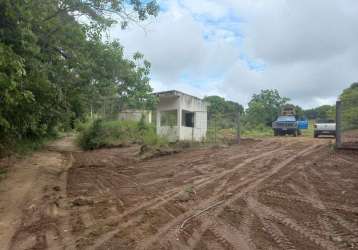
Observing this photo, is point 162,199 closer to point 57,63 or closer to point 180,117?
point 57,63

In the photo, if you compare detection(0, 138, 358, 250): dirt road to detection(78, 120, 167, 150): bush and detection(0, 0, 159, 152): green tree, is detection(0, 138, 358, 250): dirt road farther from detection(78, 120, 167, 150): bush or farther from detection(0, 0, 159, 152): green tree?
detection(78, 120, 167, 150): bush

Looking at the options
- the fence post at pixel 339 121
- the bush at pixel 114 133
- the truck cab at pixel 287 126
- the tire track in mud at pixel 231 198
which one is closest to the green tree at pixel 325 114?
the truck cab at pixel 287 126

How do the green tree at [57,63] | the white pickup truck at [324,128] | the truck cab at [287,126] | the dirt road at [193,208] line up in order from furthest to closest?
the truck cab at [287,126], the white pickup truck at [324,128], the green tree at [57,63], the dirt road at [193,208]

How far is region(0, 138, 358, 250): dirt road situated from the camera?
15.4 ft

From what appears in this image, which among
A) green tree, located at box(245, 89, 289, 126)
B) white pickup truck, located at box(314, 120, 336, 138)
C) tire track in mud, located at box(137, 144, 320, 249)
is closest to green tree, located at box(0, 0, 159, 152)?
tire track in mud, located at box(137, 144, 320, 249)

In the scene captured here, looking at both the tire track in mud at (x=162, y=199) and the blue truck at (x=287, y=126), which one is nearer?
the tire track in mud at (x=162, y=199)

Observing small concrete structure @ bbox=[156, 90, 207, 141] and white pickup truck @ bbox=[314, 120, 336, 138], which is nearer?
small concrete structure @ bbox=[156, 90, 207, 141]

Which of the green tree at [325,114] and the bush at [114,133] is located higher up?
the green tree at [325,114]

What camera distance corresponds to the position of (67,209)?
21.4 ft

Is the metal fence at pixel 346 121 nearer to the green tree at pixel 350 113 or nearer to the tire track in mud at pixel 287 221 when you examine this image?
the green tree at pixel 350 113

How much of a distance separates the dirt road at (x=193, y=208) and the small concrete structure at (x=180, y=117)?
918 cm

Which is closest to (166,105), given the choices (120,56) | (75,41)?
(120,56)

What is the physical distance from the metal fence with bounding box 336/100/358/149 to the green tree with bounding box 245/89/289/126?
21.3 meters

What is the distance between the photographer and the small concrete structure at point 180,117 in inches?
787
